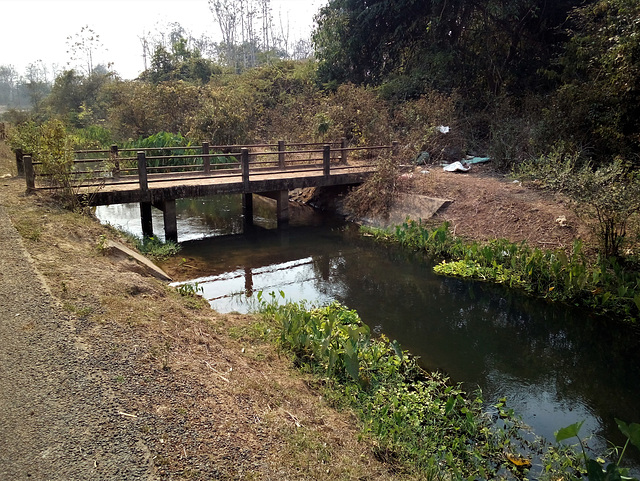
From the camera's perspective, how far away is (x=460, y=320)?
8.10 m

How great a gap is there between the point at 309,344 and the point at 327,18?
21.0 m

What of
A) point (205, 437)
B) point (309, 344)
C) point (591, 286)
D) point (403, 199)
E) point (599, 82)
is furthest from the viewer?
point (403, 199)

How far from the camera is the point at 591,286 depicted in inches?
328

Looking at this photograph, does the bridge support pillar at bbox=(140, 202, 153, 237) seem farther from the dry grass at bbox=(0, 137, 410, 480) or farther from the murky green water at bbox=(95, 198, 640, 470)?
the dry grass at bbox=(0, 137, 410, 480)

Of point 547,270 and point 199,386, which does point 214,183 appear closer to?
point 547,270

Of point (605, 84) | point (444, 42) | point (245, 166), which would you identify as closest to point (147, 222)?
point (245, 166)

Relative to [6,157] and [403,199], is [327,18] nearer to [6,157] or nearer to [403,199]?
[403,199]

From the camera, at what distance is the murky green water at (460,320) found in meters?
5.86

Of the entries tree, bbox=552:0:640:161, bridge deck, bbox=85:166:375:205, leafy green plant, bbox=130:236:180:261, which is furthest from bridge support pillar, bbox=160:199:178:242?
tree, bbox=552:0:640:161

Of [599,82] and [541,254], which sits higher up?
[599,82]

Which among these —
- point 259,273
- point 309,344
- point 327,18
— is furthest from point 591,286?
point 327,18

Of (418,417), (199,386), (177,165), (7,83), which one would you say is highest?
(7,83)

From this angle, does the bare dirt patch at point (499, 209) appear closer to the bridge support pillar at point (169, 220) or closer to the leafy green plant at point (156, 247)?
the bridge support pillar at point (169, 220)

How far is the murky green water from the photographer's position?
586cm
